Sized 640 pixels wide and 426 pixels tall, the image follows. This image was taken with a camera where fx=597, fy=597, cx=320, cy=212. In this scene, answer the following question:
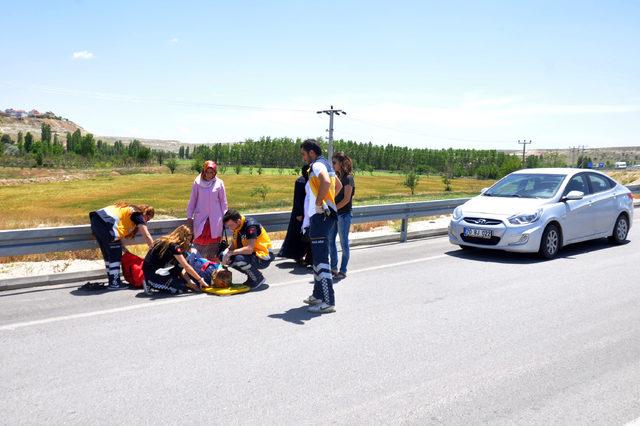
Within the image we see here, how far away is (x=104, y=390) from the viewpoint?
166 inches

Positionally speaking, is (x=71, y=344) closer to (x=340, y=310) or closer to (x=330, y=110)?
(x=340, y=310)

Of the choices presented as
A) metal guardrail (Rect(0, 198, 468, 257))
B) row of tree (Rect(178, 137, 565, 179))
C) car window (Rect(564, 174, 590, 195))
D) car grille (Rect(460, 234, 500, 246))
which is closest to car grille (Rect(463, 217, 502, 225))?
car grille (Rect(460, 234, 500, 246))

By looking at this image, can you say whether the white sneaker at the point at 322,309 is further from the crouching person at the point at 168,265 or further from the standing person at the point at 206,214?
the standing person at the point at 206,214

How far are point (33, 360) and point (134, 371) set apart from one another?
0.92 metres

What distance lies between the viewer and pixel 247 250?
24.8ft

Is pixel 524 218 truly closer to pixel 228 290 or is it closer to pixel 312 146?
pixel 312 146

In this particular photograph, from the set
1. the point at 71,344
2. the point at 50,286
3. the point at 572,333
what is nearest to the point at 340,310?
the point at 572,333

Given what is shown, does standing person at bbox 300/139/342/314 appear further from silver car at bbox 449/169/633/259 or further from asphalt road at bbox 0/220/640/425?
silver car at bbox 449/169/633/259

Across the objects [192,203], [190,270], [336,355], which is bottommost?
[336,355]

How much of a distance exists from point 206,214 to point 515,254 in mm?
5495

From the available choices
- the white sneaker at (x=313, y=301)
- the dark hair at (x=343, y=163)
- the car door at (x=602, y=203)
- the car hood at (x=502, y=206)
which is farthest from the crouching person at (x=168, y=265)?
the car door at (x=602, y=203)

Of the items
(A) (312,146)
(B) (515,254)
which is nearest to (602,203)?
(B) (515,254)

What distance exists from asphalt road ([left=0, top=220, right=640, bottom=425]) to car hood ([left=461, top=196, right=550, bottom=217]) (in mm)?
1946

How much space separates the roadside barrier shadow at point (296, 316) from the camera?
20.3ft
